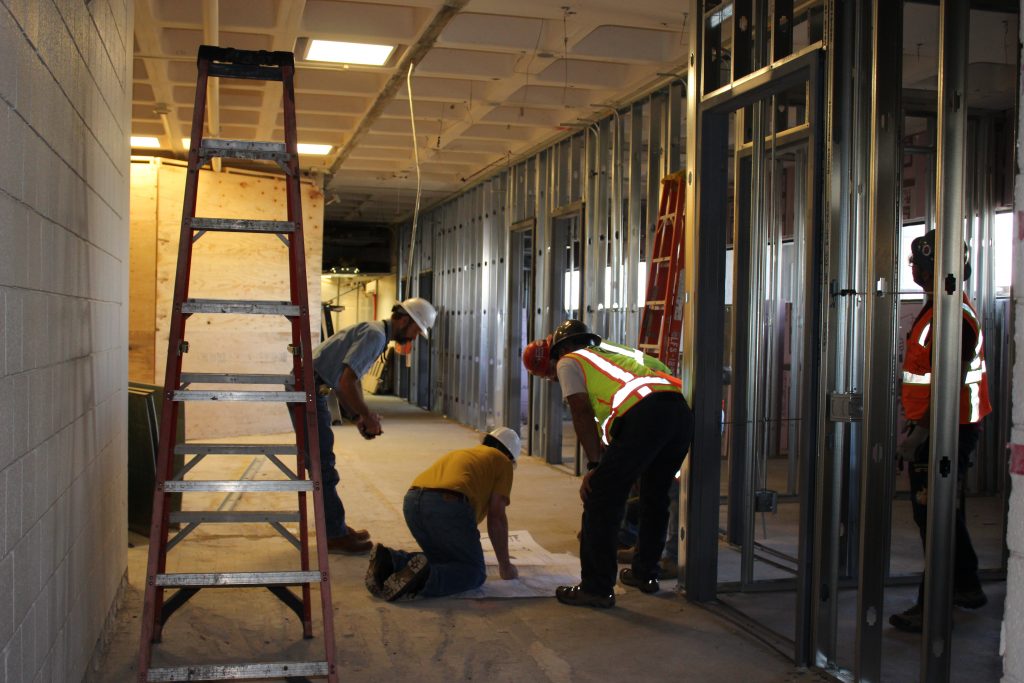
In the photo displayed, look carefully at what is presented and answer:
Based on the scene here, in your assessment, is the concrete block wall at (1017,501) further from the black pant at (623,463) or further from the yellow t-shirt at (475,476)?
the yellow t-shirt at (475,476)

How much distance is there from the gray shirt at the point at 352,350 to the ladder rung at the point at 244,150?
187cm

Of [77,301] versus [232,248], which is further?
[232,248]

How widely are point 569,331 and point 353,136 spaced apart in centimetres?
552

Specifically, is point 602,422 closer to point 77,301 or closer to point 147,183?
point 77,301

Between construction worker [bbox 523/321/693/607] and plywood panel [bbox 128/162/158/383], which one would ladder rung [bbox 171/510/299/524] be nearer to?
construction worker [bbox 523/321/693/607]

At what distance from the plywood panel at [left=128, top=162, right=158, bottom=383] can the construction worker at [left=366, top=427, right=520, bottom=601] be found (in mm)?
6559

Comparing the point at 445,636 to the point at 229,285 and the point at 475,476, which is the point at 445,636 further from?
the point at 229,285

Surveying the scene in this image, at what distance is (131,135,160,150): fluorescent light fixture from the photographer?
397 inches

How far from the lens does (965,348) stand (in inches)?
158

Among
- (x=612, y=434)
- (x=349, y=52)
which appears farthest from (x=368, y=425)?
(x=349, y=52)

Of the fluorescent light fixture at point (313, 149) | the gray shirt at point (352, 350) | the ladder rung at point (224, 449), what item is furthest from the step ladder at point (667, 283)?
the fluorescent light fixture at point (313, 149)

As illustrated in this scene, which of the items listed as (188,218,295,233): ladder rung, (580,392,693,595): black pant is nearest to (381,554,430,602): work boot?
(580,392,693,595): black pant

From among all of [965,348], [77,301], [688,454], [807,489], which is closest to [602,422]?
[688,454]

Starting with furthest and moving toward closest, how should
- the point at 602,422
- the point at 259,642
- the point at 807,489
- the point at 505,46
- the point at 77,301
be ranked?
1. the point at 505,46
2. the point at 602,422
3. the point at 259,642
4. the point at 807,489
5. the point at 77,301
